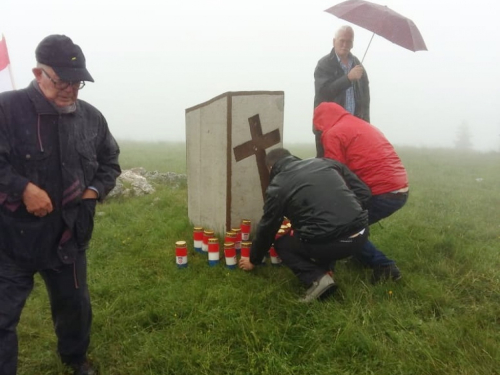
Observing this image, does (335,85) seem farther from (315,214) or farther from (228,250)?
(228,250)

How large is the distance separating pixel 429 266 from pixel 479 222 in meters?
2.65

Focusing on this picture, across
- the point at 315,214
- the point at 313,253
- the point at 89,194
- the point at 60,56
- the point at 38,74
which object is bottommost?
the point at 313,253

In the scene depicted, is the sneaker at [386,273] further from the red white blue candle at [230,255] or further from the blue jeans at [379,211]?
the red white blue candle at [230,255]

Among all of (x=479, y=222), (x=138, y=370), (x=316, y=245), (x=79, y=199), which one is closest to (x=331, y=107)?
(x=316, y=245)

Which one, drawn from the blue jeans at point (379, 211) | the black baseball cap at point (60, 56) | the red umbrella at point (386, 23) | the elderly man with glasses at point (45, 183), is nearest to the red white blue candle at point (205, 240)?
the blue jeans at point (379, 211)

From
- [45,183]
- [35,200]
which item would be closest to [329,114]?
[45,183]

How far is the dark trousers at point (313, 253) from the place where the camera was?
3.74 metres

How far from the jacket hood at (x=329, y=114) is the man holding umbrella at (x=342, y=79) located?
0.73 metres

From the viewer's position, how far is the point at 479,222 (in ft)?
22.0

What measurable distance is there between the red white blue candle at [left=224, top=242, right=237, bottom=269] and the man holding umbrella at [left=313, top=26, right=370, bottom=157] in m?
1.79

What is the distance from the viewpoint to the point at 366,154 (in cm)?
436

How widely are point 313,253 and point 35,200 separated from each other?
235 centimetres

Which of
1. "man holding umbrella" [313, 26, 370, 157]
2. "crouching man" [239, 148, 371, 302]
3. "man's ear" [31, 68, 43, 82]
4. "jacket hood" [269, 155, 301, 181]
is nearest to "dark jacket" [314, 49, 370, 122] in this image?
"man holding umbrella" [313, 26, 370, 157]

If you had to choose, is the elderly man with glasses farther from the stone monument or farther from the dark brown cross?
the dark brown cross
